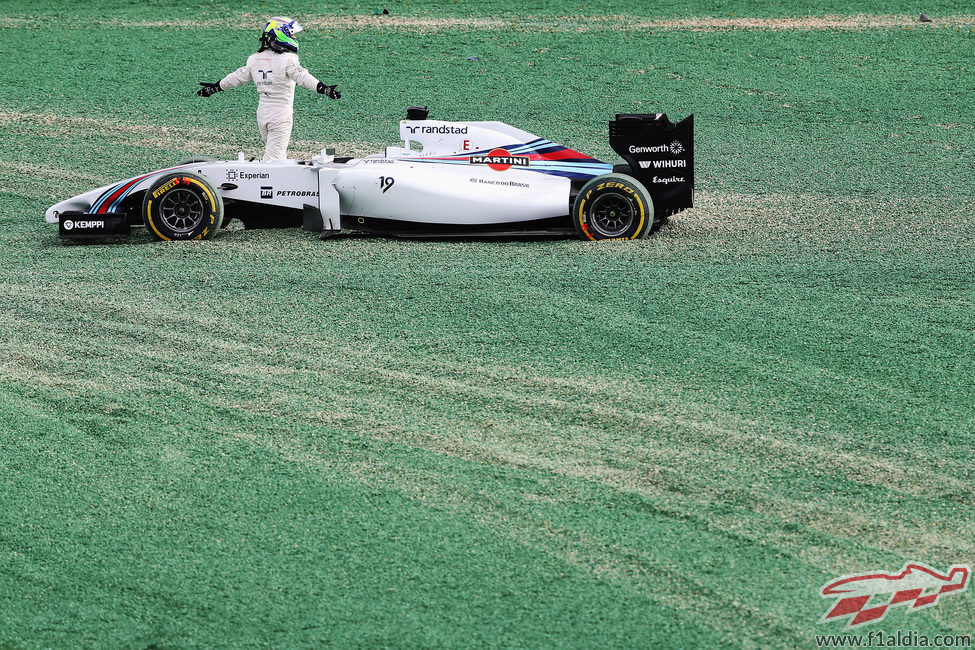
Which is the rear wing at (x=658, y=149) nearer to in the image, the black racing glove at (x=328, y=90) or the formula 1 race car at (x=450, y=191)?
the formula 1 race car at (x=450, y=191)

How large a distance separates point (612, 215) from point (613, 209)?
5 cm

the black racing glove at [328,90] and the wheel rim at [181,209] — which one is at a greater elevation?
the black racing glove at [328,90]

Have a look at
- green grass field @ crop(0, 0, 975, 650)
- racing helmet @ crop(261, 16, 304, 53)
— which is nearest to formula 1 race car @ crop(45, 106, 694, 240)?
green grass field @ crop(0, 0, 975, 650)

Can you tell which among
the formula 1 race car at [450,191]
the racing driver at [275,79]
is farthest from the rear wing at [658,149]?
the racing driver at [275,79]

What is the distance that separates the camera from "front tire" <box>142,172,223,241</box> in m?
9.68

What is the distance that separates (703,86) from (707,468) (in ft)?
35.0

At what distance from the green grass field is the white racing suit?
33.9 inches

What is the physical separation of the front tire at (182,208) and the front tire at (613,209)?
9.82ft

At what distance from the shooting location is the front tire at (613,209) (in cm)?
958

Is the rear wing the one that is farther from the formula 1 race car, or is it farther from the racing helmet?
the racing helmet

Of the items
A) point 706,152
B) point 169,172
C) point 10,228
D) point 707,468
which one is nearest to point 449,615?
point 707,468

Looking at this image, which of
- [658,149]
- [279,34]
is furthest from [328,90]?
[658,149]

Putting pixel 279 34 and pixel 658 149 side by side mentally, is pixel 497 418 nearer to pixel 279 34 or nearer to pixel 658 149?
pixel 658 149

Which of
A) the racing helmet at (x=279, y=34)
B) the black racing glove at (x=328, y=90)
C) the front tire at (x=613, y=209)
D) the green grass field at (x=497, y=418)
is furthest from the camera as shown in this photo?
the racing helmet at (x=279, y=34)
